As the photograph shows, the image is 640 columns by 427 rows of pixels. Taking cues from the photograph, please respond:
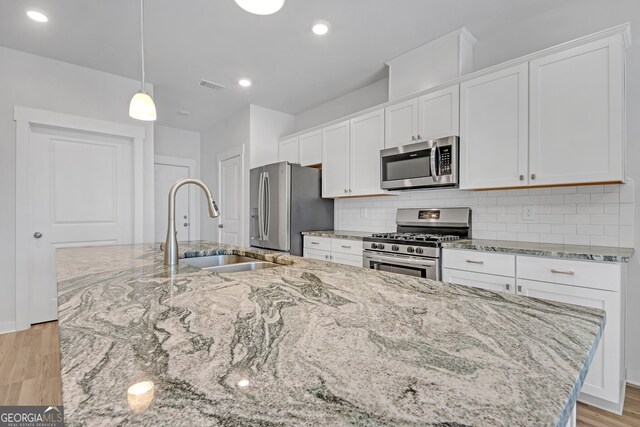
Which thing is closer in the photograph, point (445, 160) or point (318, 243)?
point (445, 160)

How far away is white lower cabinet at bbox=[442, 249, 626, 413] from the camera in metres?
1.67

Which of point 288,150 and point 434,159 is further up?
point 288,150

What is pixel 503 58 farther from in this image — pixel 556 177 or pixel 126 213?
pixel 126 213

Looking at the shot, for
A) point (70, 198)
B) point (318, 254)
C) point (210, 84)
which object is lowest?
point (318, 254)

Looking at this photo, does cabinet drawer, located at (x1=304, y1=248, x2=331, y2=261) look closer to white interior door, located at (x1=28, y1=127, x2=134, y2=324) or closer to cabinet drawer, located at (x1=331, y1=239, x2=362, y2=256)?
cabinet drawer, located at (x1=331, y1=239, x2=362, y2=256)

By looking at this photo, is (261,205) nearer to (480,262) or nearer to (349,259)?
(349,259)

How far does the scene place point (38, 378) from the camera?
2.17m

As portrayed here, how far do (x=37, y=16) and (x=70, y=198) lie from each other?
65.7 inches

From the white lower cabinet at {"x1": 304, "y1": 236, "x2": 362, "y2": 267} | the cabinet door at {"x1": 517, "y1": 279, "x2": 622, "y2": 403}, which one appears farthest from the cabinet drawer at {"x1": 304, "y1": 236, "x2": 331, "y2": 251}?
the cabinet door at {"x1": 517, "y1": 279, "x2": 622, "y2": 403}

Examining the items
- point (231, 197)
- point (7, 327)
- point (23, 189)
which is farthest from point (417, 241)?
point (7, 327)

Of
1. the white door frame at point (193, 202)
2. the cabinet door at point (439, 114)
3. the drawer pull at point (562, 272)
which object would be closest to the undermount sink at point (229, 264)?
the drawer pull at point (562, 272)

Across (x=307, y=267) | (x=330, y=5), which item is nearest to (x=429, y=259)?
(x=307, y=267)

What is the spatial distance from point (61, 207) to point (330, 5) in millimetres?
3261

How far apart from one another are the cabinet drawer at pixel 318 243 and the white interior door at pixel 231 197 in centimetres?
130
